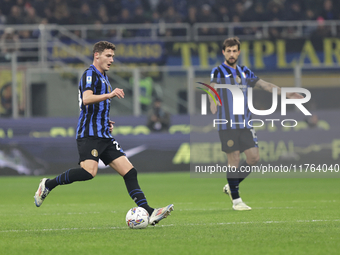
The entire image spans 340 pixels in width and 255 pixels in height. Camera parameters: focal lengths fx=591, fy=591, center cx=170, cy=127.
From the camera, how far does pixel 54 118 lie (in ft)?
48.8

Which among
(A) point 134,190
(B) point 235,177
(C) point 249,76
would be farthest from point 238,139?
(A) point 134,190

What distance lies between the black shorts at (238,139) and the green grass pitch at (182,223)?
0.79 metres

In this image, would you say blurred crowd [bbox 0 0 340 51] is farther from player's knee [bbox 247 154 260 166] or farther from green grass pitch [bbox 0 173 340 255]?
player's knee [bbox 247 154 260 166]

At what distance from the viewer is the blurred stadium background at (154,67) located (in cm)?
1428

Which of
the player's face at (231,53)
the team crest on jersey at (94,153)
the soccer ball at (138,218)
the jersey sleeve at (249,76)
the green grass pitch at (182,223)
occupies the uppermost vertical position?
the player's face at (231,53)

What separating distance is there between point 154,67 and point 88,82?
9.77 meters

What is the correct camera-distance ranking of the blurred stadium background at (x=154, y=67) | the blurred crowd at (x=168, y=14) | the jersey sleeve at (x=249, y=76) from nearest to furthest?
1. the jersey sleeve at (x=249, y=76)
2. the blurred stadium background at (x=154, y=67)
3. the blurred crowd at (x=168, y=14)

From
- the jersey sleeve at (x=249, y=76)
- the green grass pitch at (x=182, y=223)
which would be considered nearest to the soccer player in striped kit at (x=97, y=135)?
the green grass pitch at (x=182, y=223)

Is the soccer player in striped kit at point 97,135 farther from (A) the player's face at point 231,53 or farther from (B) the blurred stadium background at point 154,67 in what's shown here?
(B) the blurred stadium background at point 154,67

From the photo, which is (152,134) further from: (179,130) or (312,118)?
(312,118)

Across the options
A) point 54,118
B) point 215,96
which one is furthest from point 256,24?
point 215,96

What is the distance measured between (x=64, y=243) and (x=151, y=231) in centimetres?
95

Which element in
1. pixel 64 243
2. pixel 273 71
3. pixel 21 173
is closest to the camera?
pixel 64 243

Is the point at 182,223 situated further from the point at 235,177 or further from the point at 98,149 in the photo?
the point at 235,177
